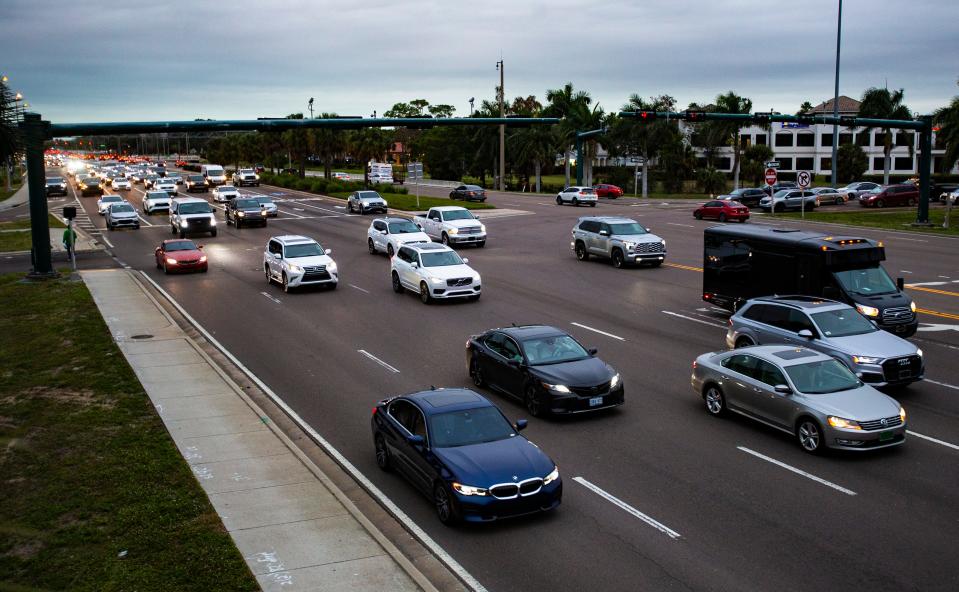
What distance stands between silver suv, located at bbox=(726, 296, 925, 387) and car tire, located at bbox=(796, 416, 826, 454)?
2.24m

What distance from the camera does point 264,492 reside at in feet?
40.9

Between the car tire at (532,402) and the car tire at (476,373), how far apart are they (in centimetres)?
173

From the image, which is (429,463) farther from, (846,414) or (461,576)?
(846,414)

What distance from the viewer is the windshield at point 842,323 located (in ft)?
57.8

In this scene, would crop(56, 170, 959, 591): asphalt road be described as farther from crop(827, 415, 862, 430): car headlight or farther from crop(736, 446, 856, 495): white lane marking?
crop(827, 415, 862, 430): car headlight

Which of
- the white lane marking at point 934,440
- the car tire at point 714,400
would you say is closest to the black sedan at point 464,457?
the car tire at point 714,400

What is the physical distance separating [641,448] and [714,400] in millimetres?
2446

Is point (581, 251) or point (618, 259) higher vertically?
point (581, 251)

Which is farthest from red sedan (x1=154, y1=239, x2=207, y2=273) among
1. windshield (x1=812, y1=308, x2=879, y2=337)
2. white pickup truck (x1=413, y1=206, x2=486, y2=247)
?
windshield (x1=812, y1=308, x2=879, y2=337)

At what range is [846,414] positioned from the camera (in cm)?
1370

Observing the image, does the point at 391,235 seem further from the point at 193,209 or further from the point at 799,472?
the point at 799,472

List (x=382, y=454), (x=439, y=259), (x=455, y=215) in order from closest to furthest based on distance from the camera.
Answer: (x=382, y=454) < (x=439, y=259) < (x=455, y=215)

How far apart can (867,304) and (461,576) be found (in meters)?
14.1

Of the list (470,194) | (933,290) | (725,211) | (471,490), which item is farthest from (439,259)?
(470,194)
